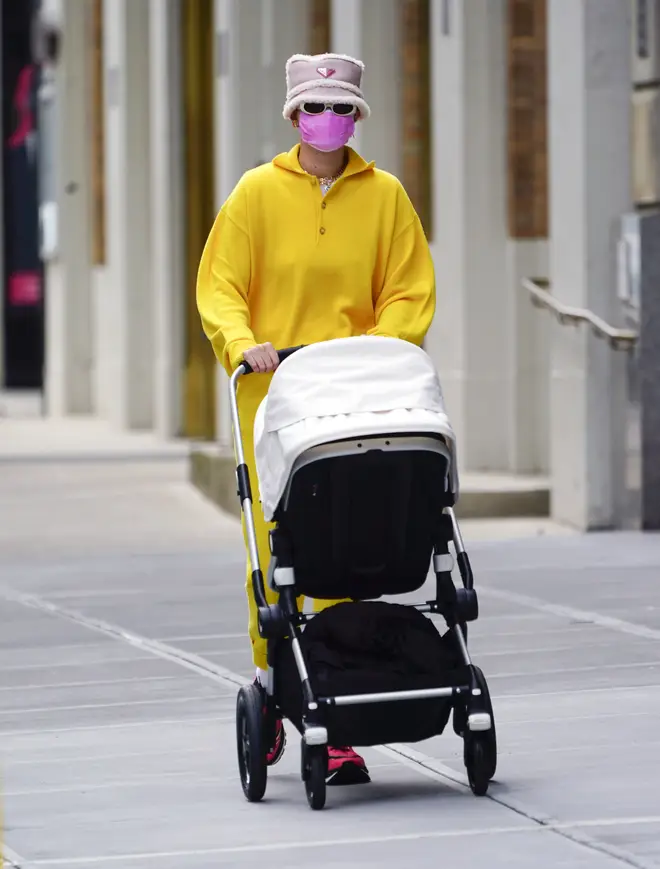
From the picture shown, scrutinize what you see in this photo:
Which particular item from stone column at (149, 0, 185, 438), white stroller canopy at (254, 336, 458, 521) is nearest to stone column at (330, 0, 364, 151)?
stone column at (149, 0, 185, 438)

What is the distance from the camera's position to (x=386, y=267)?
20.6 ft

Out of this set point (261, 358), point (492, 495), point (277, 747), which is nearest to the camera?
point (261, 358)

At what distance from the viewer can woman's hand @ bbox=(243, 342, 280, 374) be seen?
19.4 ft

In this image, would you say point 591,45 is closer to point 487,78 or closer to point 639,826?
point 487,78

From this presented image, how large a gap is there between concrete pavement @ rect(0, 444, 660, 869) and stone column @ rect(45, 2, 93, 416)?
1926 cm

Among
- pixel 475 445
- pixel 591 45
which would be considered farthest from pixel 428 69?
pixel 591 45

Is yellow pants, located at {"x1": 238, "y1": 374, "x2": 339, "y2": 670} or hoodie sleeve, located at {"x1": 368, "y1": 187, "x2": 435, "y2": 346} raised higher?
hoodie sleeve, located at {"x1": 368, "y1": 187, "x2": 435, "y2": 346}

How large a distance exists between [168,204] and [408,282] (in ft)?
58.4

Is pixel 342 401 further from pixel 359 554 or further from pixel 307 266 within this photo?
pixel 307 266

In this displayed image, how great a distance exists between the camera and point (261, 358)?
5922mm

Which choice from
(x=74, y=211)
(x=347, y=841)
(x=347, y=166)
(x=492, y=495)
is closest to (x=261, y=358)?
(x=347, y=166)

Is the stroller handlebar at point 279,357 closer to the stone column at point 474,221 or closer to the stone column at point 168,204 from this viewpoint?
the stone column at point 474,221

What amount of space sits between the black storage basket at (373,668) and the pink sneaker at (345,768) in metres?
0.21

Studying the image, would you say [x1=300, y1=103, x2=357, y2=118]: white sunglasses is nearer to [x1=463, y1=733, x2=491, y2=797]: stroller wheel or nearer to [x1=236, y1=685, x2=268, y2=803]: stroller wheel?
[x1=236, y1=685, x2=268, y2=803]: stroller wheel
